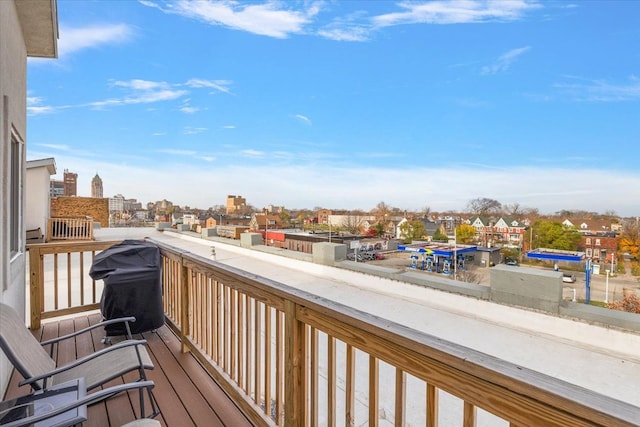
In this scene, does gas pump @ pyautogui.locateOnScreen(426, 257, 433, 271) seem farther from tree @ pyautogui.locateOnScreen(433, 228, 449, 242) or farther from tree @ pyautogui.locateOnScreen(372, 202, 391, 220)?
tree @ pyautogui.locateOnScreen(372, 202, 391, 220)

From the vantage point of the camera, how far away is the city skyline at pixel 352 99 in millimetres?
13922

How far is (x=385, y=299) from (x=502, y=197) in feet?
89.3

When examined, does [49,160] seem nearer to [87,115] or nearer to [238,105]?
[87,115]

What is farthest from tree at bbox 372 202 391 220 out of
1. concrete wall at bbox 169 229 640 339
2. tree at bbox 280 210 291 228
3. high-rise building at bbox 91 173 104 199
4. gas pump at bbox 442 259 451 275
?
concrete wall at bbox 169 229 640 339

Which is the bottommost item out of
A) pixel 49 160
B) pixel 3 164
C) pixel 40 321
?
pixel 40 321

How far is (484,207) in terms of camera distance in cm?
2973

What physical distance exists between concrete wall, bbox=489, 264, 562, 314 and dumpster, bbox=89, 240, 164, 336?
551 cm

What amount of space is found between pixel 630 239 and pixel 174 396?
25.8 meters

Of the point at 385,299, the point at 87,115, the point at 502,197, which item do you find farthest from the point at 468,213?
the point at 87,115

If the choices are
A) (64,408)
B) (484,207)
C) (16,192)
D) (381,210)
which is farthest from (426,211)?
(64,408)

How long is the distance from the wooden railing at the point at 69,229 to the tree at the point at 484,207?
27536mm

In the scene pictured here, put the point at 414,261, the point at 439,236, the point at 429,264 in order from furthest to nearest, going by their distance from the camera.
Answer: the point at 439,236 < the point at 414,261 < the point at 429,264

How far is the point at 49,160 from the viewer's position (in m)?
11.5

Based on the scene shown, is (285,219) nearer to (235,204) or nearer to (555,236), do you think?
(235,204)
